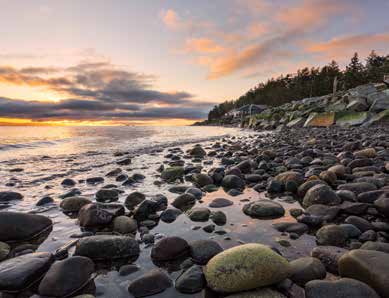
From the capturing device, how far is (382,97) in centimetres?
2133

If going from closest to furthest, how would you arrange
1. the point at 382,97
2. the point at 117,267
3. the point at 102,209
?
the point at 117,267 < the point at 102,209 < the point at 382,97

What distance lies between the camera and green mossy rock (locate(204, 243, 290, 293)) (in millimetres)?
2023

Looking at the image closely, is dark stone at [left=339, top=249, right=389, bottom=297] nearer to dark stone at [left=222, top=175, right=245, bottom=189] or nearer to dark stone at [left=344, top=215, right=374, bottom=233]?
dark stone at [left=344, top=215, right=374, bottom=233]

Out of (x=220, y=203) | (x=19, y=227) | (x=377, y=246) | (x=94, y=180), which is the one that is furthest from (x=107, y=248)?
(x=94, y=180)

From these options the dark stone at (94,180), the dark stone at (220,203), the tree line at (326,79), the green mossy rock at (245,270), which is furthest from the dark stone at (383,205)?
the tree line at (326,79)

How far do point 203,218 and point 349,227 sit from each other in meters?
1.82

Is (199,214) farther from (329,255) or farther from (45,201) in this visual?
(45,201)

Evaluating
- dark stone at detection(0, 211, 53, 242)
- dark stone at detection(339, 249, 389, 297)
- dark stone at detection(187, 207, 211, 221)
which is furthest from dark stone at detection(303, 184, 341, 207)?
dark stone at detection(0, 211, 53, 242)

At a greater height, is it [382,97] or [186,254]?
[382,97]

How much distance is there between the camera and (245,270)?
80.9 inches

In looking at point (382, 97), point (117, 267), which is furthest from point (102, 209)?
point (382, 97)

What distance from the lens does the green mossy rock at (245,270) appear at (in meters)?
2.02

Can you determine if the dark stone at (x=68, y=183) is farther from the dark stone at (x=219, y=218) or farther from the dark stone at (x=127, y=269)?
the dark stone at (x=127, y=269)

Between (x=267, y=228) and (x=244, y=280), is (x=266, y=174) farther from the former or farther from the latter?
(x=244, y=280)
